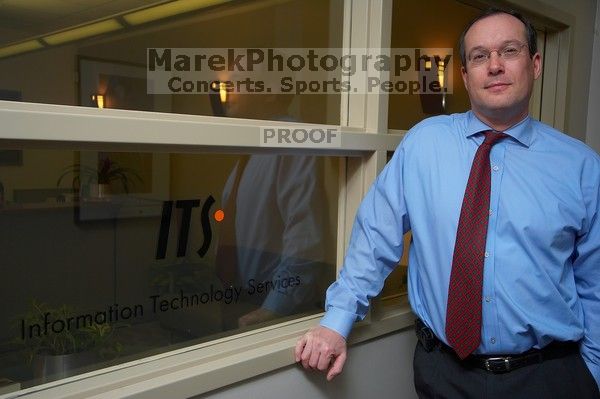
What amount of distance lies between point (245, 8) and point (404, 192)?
2.45 feet

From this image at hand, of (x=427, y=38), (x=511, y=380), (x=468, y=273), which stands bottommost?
(x=511, y=380)

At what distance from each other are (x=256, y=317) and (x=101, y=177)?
610 millimetres

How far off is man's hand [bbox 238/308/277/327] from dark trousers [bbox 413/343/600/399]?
0.47m

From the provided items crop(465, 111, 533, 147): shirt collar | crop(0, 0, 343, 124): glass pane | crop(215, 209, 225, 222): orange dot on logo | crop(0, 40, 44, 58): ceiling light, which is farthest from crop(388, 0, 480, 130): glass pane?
crop(0, 40, 44, 58): ceiling light

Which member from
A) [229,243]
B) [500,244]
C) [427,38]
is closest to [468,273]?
[500,244]

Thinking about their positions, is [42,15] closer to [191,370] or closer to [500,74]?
[191,370]

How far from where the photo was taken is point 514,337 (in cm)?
142

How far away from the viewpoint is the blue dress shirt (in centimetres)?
141

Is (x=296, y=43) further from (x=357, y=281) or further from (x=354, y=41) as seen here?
(x=357, y=281)

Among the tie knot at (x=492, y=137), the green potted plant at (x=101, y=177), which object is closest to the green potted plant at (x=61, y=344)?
the green potted plant at (x=101, y=177)

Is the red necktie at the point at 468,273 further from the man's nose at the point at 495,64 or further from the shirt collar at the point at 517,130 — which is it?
the man's nose at the point at 495,64

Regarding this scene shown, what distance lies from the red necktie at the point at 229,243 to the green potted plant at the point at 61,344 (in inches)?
13.4

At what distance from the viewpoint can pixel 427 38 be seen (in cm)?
215

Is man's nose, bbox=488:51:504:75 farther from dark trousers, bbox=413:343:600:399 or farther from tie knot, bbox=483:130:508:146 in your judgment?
dark trousers, bbox=413:343:600:399
